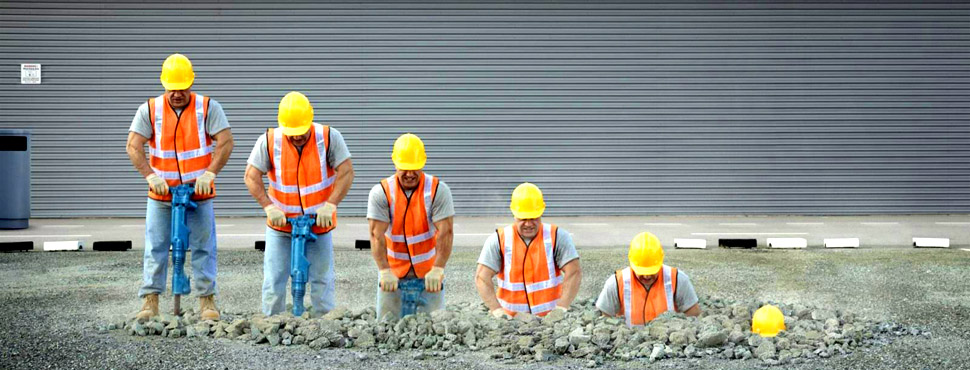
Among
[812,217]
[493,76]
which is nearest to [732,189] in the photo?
[812,217]

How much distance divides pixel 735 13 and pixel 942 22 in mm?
Answer: 3114

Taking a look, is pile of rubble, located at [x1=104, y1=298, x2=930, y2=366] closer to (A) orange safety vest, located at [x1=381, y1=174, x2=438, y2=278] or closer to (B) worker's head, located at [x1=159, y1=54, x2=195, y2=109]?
(A) orange safety vest, located at [x1=381, y1=174, x2=438, y2=278]

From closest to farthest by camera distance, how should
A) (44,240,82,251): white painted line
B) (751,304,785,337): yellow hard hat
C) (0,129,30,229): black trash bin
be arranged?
1. (751,304,785,337): yellow hard hat
2. (44,240,82,251): white painted line
3. (0,129,30,229): black trash bin

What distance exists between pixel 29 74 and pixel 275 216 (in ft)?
33.6

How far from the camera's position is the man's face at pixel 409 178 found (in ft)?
27.1

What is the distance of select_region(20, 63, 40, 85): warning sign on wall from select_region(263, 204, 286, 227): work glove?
1009 centimetres

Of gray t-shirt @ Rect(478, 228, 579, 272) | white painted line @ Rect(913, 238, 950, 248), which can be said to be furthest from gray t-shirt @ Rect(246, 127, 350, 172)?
white painted line @ Rect(913, 238, 950, 248)

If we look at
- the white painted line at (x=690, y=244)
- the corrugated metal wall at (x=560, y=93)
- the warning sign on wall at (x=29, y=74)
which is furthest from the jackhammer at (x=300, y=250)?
the warning sign on wall at (x=29, y=74)

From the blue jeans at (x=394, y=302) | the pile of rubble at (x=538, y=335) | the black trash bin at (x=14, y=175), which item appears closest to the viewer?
the pile of rubble at (x=538, y=335)

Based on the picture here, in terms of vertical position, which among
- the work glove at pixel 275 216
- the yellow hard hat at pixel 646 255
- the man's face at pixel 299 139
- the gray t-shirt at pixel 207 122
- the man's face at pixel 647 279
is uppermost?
the gray t-shirt at pixel 207 122

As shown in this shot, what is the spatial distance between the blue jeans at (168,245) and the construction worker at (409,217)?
136 cm

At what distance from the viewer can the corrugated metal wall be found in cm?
1731

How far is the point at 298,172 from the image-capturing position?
8.50 m

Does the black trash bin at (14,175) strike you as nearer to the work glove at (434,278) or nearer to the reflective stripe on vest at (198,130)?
the reflective stripe on vest at (198,130)
